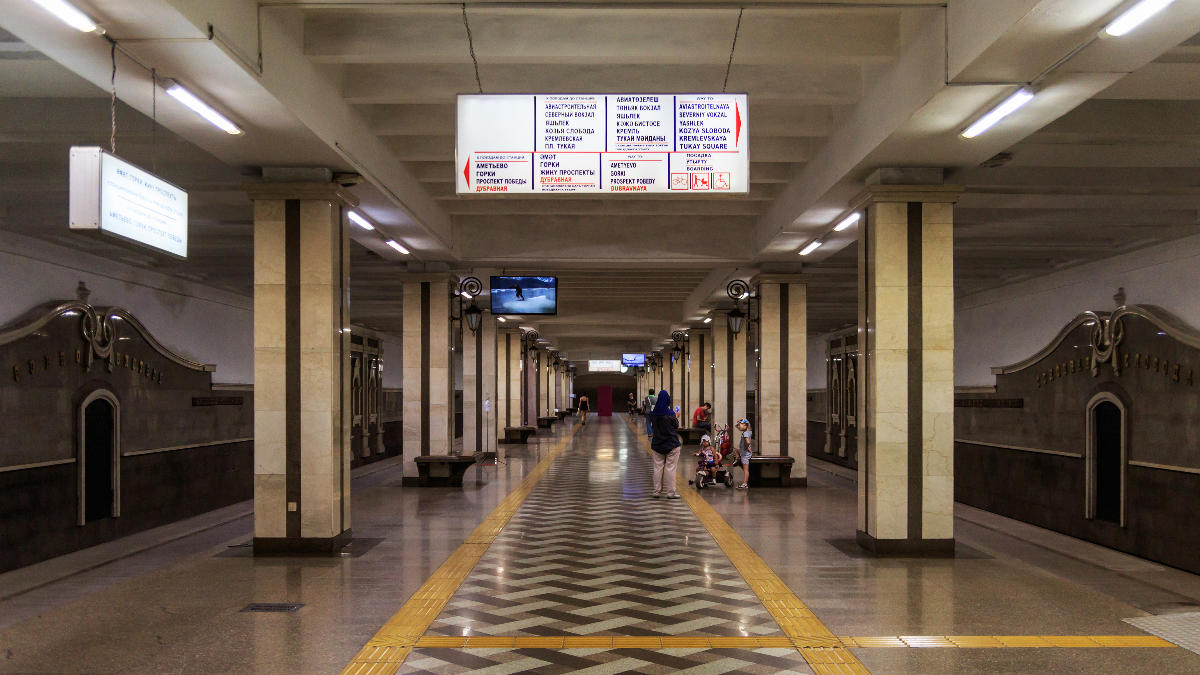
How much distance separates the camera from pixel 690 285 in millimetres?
19906

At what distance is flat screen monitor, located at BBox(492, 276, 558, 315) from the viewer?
15008mm

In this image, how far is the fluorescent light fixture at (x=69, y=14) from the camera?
460 cm

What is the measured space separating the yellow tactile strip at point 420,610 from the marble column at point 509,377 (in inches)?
655

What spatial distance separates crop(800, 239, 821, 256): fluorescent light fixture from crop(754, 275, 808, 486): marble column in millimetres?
1694

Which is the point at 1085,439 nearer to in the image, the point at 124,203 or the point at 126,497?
the point at 124,203

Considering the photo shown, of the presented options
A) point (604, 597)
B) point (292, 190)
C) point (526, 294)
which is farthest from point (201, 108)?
point (526, 294)

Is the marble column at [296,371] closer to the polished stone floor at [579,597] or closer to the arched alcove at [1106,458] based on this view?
the polished stone floor at [579,597]

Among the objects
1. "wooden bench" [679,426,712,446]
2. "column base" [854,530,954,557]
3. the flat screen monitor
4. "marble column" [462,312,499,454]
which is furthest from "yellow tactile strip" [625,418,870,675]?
"wooden bench" [679,426,712,446]

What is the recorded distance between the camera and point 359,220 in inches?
408

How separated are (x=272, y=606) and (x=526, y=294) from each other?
9306mm

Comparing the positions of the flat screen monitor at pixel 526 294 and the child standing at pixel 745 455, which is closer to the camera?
the child standing at pixel 745 455

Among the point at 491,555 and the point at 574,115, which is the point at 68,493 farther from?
the point at 574,115

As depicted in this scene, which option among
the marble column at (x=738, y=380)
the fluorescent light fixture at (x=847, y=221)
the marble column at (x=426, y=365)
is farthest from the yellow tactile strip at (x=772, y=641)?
the marble column at (x=738, y=380)

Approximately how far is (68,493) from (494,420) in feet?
40.0
